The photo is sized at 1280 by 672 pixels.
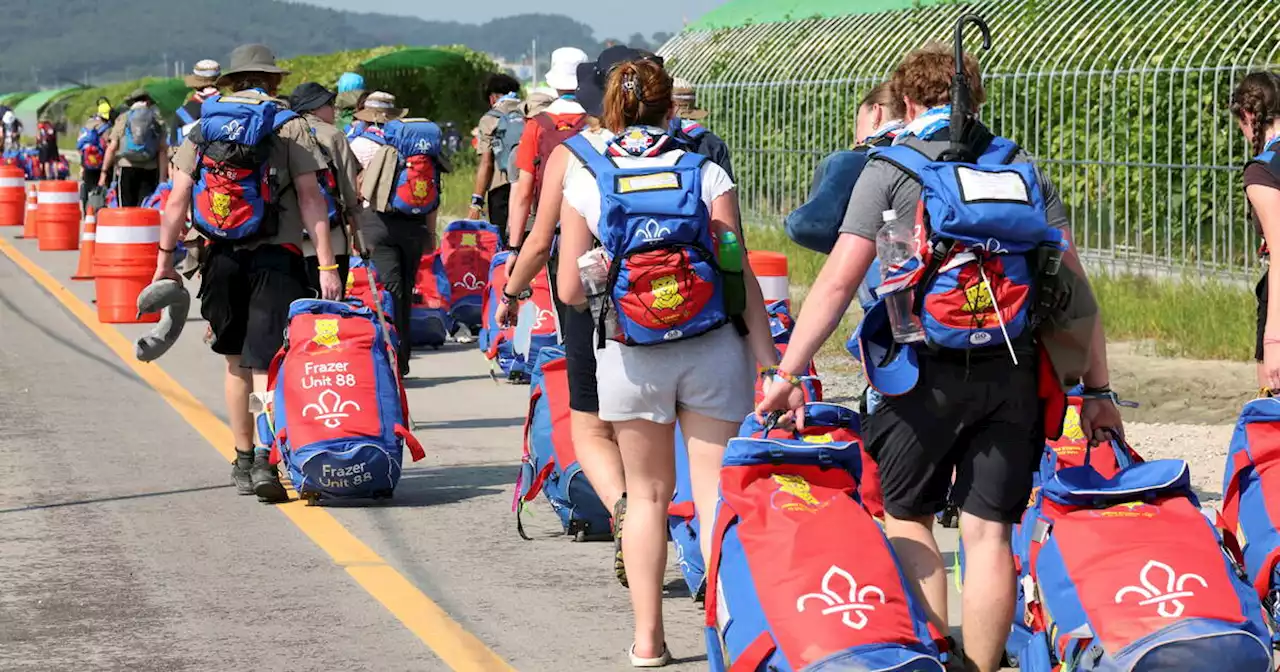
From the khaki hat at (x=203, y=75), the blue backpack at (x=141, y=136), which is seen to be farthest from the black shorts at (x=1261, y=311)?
the blue backpack at (x=141, y=136)

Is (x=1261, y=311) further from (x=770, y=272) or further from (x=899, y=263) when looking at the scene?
(x=770, y=272)

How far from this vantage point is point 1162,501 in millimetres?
5398

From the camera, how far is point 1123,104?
57.8ft

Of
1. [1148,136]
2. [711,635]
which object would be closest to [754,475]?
[711,635]

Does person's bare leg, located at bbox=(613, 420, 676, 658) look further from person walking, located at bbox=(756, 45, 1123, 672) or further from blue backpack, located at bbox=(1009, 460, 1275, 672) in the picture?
blue backpack, located at bbox=(1009, 460, 1275, 672)

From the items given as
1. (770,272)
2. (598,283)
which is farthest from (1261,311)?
(770,272)

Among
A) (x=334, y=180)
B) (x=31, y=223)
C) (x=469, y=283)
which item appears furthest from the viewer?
(x=31, y=223)

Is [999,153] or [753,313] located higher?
[999,153]

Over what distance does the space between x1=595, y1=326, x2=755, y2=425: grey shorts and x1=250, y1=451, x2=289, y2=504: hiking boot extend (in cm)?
327

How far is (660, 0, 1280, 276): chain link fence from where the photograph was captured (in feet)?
53.1

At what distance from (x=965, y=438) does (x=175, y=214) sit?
461cm

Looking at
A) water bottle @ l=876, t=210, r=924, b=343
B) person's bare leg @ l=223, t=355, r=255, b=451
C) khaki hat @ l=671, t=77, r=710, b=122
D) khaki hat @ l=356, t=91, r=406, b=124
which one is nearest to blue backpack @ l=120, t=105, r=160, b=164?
khaki hat @ l=356, t=91, r=406, b=124

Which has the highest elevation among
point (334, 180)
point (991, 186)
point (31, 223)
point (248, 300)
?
point (991, 186)

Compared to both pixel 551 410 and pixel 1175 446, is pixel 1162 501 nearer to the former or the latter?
pixel 551 410
